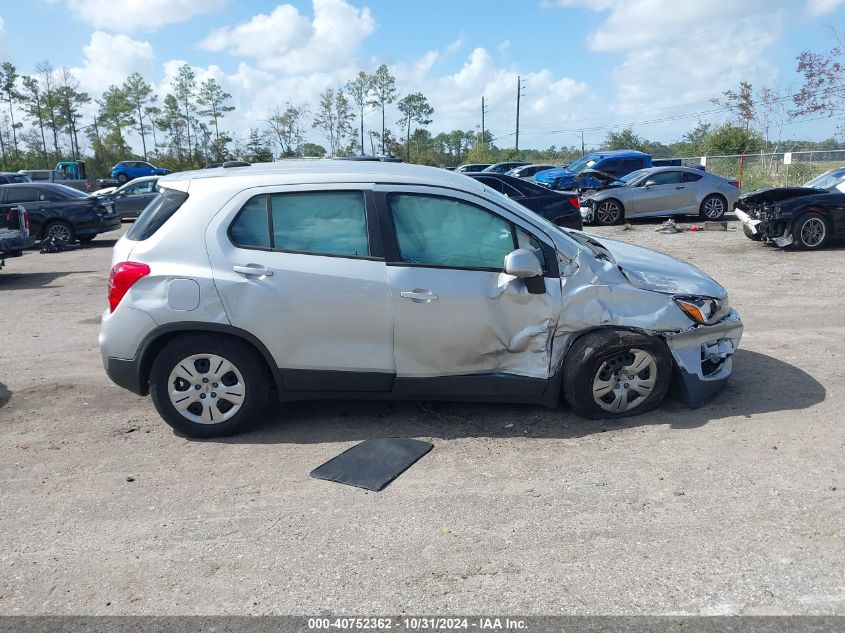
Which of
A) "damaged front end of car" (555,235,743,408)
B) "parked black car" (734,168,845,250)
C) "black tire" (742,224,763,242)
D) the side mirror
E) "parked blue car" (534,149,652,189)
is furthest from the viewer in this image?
"parked blue car" (534,149,652,189)

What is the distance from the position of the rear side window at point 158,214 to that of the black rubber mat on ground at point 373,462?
2063 mm

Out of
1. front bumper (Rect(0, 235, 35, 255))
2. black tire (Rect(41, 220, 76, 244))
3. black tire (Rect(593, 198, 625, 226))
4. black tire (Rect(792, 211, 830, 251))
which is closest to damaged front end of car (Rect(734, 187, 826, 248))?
black tire (Rect(792, 211, 830, 251))

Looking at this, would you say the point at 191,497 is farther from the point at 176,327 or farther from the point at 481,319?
the point at 481,319

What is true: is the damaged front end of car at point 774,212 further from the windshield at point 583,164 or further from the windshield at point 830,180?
the windshield at point 583,164

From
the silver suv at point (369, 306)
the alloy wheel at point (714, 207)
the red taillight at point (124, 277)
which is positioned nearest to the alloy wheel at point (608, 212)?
the alloy wheel at point (714, 207)

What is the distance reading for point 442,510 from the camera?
152 inches

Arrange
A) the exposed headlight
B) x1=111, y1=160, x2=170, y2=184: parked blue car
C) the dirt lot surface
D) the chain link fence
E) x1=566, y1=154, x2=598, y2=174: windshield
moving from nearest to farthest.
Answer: the dirt lot surface
the exposed headlight
the chain link fence
x1=566, y1=154, x2=598, y2=174: windshield
x1=111, y1=160, x2=170, y2=184: parked blue car

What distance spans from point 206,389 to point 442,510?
1976 mm

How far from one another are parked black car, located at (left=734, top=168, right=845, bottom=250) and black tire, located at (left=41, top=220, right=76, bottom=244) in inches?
620

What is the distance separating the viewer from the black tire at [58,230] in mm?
17047

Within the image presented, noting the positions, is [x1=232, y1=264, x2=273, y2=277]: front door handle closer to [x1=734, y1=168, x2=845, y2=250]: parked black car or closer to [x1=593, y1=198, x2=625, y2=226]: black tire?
[x1=734, y1=168, x2=845, y2=250]: parked black car

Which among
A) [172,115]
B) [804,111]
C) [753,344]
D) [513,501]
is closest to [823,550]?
[513,501]

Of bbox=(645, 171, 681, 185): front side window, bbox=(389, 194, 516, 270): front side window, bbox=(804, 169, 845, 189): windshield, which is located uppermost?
bbox=(645, 171, 681, 185): front side window

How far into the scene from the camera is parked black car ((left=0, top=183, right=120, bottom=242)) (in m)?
16.9
